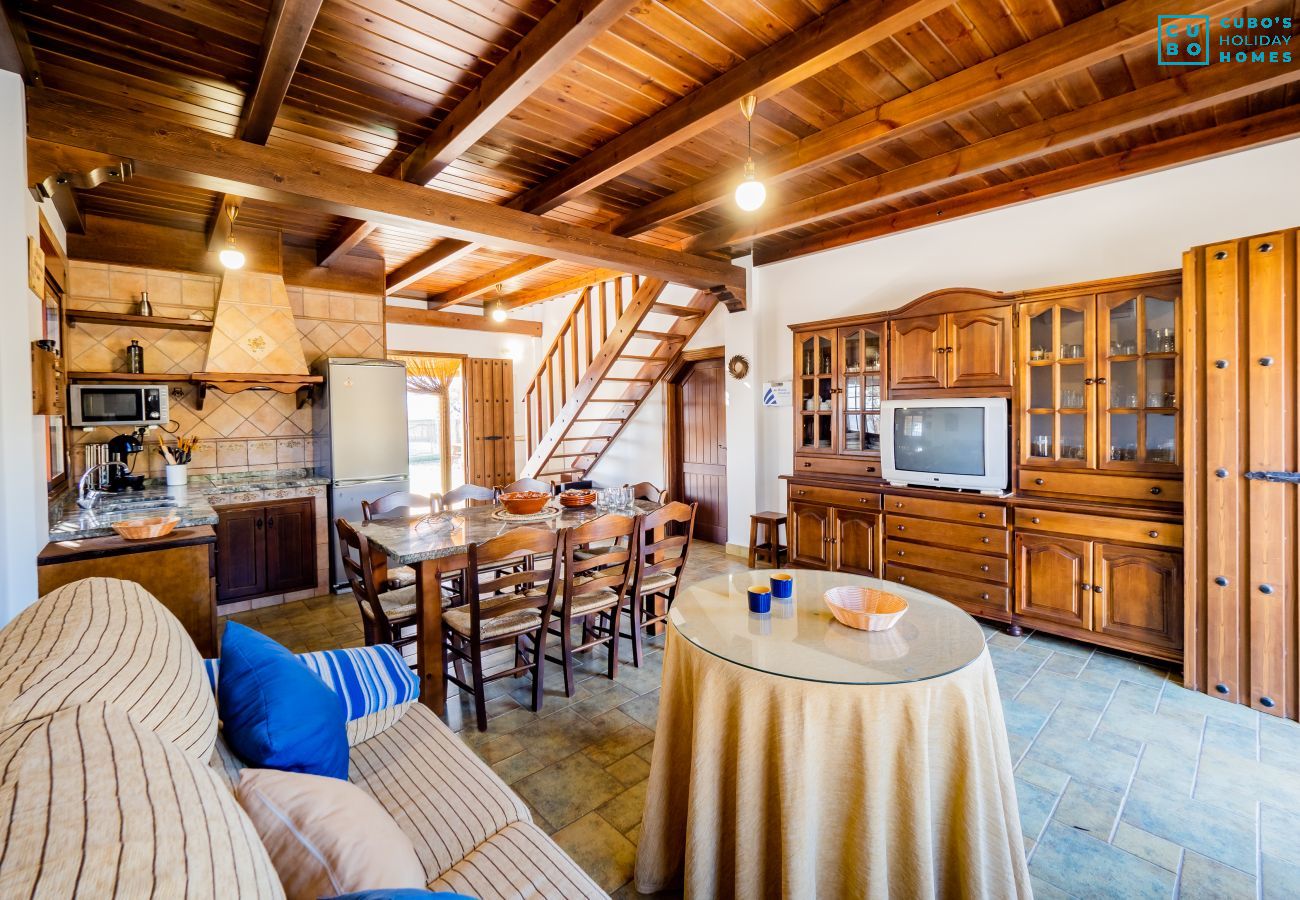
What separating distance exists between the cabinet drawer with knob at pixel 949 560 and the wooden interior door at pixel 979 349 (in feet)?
3.62

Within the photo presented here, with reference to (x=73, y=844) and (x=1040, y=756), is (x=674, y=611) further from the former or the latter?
(x=1040, y=756)

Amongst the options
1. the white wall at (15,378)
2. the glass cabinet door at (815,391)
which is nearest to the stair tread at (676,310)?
the glass cabinet door at (815,391)

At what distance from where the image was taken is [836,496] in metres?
4.37

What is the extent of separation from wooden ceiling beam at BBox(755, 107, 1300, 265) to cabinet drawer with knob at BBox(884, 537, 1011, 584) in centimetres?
240

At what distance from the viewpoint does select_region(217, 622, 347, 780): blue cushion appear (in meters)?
1.19

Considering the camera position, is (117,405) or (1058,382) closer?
(1058,382)

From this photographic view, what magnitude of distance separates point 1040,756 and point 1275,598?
1.39m

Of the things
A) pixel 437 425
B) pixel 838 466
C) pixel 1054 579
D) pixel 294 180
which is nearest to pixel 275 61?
pixel 294 180

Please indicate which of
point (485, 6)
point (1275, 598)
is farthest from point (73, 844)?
point (1275, 598)

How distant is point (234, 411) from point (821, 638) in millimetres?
4884

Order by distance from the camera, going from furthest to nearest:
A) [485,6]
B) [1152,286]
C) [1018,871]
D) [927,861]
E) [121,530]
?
[1152,286] < [121,530] < [485,6] < [1018,871] < [927,861]

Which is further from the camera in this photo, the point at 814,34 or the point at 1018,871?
the point at 814,34

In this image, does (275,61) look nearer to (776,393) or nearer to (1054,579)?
(776,393)

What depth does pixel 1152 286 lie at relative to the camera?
3125 mm
